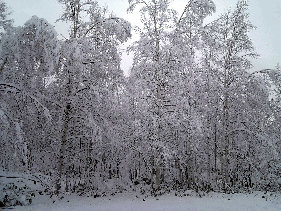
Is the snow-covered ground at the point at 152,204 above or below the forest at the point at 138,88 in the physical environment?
below

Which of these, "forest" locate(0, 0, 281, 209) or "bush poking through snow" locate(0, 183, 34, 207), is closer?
"bush poking through snow" locate(0, 183, 34, 207)

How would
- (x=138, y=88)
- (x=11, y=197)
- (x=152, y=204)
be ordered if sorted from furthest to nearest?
(x=138, y=88), (x=152, y=204), (x=11, y=197)

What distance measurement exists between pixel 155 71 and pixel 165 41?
174cm

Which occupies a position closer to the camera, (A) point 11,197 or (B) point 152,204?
(A) point 11,197

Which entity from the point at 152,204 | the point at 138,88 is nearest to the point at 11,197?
the point at 152,204

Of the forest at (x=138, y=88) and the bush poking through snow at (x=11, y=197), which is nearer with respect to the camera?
the bush poking through snow at (x=11, y=197)

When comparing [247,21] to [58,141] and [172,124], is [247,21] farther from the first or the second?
[58,141]

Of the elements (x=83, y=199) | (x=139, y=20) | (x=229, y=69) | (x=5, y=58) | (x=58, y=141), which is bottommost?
(x=83, y=199)

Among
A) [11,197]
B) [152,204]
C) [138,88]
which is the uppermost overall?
[138,88]

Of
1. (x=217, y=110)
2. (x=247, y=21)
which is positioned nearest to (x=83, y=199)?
(x=217, y=110)

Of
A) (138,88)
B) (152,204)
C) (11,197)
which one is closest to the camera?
(11,197)

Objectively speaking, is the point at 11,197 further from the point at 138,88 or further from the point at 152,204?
the point at 138,88

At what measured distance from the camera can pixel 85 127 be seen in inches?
543

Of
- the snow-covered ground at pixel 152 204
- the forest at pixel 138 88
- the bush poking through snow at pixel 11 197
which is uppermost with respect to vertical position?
the forest at pixel 138 88
